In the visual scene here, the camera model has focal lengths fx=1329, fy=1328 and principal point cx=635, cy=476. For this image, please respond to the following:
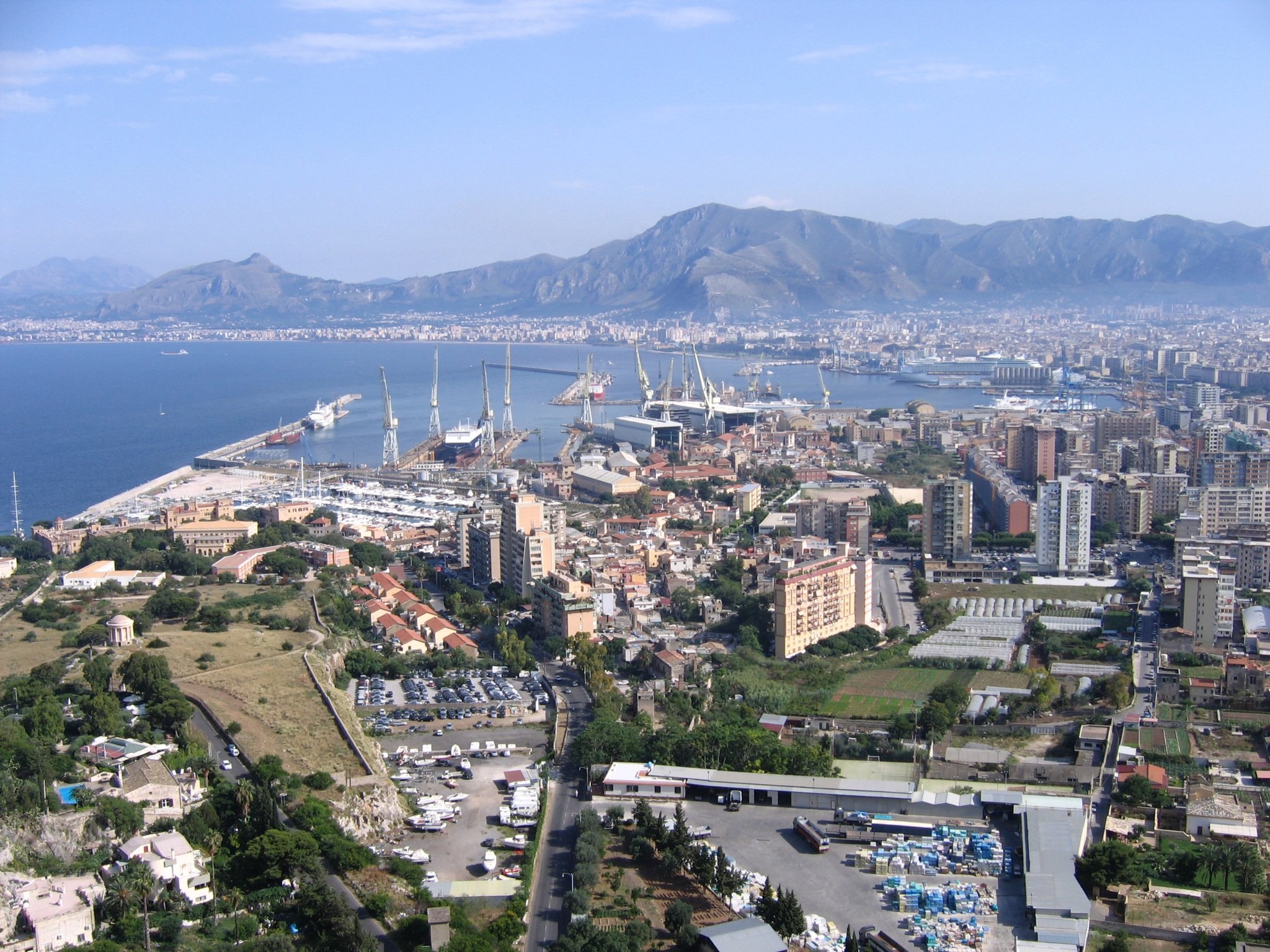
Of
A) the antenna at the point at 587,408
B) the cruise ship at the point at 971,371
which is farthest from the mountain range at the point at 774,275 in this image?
the antenna at the point at 587,408

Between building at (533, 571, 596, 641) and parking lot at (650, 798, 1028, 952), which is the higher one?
building at (533, 571, 596, 641)

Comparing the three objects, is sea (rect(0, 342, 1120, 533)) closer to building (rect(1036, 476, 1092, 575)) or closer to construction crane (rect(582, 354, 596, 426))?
construction crane (rect(582, 354, 596, 426))

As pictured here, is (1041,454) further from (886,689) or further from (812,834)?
(812,834)

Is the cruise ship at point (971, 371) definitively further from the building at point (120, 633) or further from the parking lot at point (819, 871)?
the parking lot at point (819, 871)

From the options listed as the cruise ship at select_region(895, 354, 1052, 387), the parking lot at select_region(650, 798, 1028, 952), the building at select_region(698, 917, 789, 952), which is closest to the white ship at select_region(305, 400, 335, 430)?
the cruise ship at select_region(895, 354, 1052, 387)

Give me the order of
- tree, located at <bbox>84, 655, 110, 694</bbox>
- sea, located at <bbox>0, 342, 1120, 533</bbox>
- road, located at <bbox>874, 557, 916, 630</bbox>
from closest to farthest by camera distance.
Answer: tree, located at <bbox>84, 655, 110, 694</bbox>
road, located at <bbox>874, 557, 916, 630</bbox>
sea, located at <bbox>0, 342, 1120, 533</bbox>
